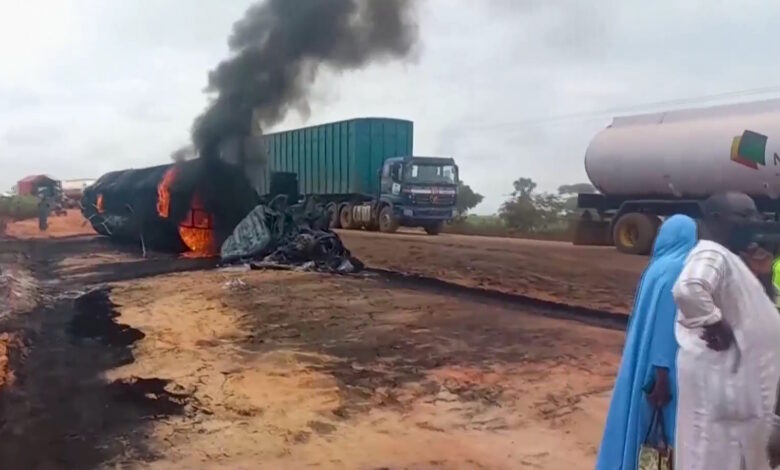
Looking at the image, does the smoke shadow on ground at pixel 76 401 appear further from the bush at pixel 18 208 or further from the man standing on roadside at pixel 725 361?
the bush at pixel 18 208

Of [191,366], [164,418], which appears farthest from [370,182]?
[164,418]

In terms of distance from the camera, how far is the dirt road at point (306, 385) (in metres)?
4.88

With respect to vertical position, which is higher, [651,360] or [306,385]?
[651,360]

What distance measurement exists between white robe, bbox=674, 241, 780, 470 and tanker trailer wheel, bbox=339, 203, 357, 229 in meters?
21.8

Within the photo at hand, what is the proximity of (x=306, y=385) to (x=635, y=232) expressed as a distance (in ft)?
36.2

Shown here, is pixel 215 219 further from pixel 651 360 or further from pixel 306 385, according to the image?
pixel 651 360

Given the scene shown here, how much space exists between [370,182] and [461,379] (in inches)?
705

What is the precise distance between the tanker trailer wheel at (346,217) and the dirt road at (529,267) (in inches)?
239

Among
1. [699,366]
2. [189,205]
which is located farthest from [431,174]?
[699,366]

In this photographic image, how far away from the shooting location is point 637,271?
12.7 meters

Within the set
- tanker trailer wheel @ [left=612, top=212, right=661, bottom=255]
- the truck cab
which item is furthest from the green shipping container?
tanker trailer wheel @ [left=612, top=212, right=661, bottom=255]

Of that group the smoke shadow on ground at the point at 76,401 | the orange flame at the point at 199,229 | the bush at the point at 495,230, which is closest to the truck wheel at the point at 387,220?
the bush at the point at 495,230

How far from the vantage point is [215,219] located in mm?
17266

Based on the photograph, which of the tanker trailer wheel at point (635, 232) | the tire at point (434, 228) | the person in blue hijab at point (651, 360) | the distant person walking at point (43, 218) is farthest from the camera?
the distant person walking at point (43, 218)
